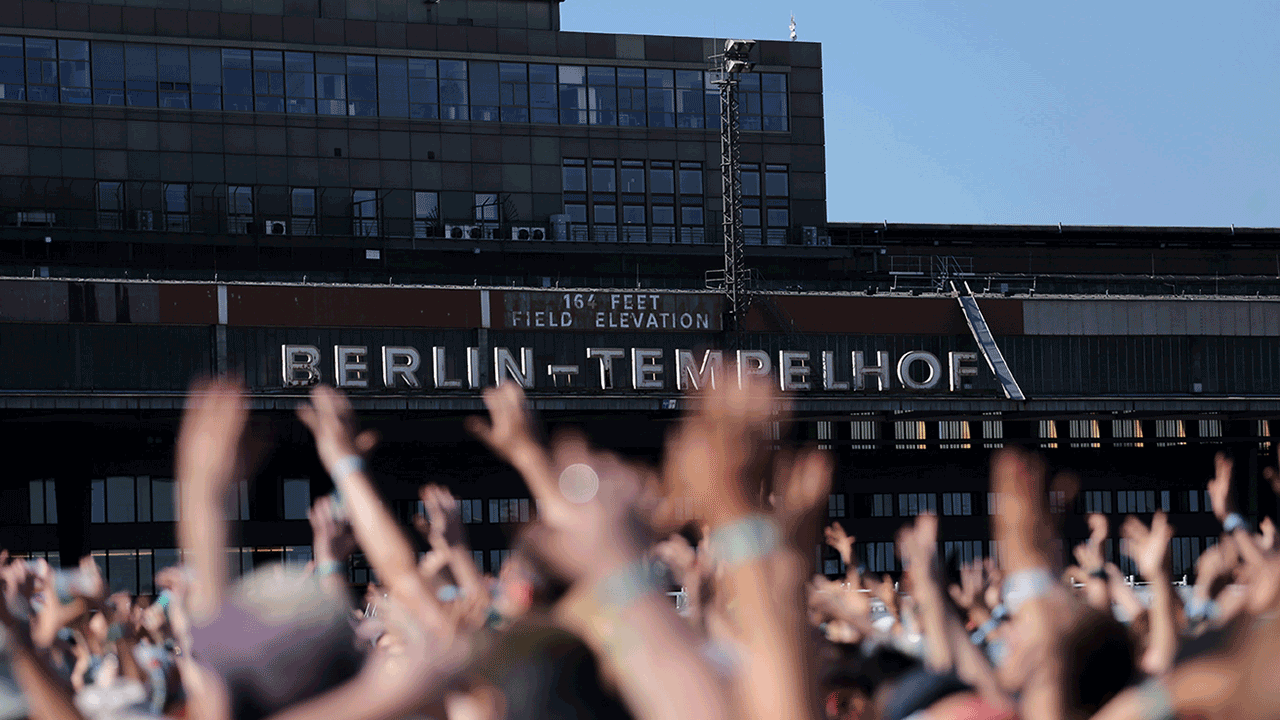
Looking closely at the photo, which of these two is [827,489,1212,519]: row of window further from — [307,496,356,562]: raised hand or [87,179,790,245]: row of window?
[307,496,356,562]: raised hand

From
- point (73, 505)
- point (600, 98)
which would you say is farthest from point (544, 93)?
point (73, 505)

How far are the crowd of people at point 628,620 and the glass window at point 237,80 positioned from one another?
166 ft

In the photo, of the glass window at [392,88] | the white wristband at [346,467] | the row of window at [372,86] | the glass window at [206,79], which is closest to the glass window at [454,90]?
the row of window at [372,86]

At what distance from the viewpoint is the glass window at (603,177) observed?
2382 inches

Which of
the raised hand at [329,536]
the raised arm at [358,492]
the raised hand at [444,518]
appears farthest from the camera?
the raised hand at [444,518]

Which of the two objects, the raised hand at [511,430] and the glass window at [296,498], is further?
the glass window at [296,498]

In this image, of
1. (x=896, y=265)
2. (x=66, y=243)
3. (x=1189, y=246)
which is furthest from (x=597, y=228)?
(x=1189, y=246)

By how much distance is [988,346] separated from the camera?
5475cm

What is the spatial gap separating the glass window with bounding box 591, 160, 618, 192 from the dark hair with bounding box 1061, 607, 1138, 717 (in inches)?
2159

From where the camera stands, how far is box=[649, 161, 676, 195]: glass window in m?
61.2

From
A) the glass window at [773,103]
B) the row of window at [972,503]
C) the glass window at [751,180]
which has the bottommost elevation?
the row of window at [972,503]

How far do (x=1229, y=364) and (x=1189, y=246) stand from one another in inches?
668

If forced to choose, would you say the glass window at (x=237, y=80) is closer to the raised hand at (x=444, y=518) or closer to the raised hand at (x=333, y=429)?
the raised hand at (x=444, y=518)

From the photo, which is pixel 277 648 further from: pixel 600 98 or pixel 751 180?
pixel 751 180
